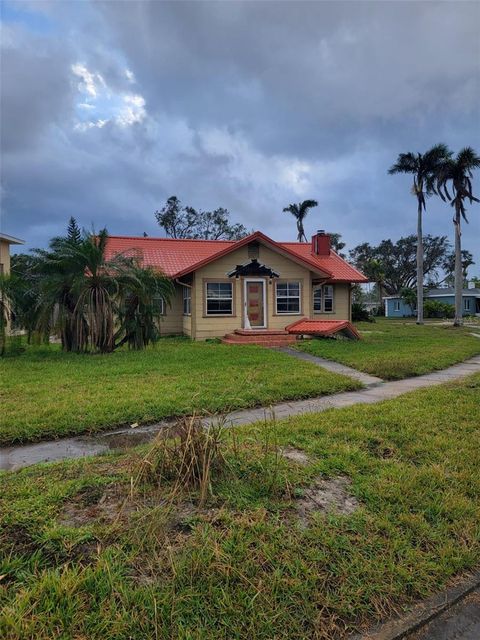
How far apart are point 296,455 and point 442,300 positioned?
174ft

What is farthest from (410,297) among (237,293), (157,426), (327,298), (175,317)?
(157,426)

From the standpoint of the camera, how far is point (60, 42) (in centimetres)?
1128

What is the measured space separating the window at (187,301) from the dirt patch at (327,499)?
14.2 metres

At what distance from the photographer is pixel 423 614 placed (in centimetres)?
224

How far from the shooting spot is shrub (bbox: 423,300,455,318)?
144ft

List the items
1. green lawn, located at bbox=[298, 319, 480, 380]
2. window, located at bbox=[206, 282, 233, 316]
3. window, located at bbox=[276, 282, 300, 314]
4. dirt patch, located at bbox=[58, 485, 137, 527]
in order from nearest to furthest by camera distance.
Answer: dirt patch, located at bbox=[58, 485, 137, 527] → green lawn, located at bbox=[298, 319, 480, 380] → window, located at bbox=[206, 282, 233, 316] → window, located at bbox=[276, 282, 300, 314]

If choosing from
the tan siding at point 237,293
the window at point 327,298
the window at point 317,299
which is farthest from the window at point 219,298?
the window at point 327,298

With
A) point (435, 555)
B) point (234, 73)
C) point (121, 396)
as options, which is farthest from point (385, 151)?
point (435, 555)

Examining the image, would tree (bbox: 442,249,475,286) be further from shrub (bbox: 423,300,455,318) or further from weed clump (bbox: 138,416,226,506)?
weed clump (bbox: 138,416,226,506)

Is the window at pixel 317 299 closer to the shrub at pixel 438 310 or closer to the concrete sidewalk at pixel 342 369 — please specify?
the concrete sidewalk at pixel 342 369

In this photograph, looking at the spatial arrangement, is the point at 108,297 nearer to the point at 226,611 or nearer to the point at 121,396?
the point at 121,396

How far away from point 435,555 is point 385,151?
31.9m

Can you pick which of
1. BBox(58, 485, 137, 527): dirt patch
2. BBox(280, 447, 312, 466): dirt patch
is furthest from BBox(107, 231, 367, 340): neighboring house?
BBox(58, 485, 137, 527): dirt patch

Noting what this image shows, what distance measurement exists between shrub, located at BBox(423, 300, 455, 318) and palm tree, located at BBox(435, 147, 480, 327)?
58.5 feet
